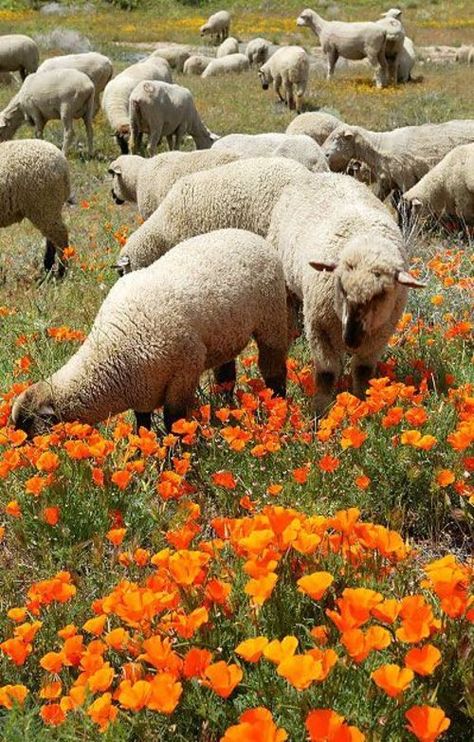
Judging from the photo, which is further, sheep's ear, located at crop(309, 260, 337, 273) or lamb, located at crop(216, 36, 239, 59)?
lamb, located at crop(216, 36, 239, 59)

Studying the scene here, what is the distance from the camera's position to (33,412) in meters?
4.15

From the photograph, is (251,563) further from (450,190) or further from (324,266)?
(450,190)

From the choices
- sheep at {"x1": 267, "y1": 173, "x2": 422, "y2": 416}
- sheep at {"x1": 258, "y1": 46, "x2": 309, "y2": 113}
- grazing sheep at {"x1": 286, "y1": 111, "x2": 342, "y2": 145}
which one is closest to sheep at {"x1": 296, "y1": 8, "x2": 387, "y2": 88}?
sheep at {"x1": 258, "y1": 46, "x2": 309, "y2": 113}

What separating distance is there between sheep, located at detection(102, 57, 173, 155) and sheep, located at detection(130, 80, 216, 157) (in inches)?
10.1

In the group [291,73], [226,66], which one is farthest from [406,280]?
[226,66]

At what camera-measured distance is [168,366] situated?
14.3 feet

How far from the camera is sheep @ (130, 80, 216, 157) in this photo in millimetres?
16219

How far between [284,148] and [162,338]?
229 inches

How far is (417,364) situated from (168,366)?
1494mm

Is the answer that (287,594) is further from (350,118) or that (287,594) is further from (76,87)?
(350,118)

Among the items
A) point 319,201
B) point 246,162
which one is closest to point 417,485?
point 319,201

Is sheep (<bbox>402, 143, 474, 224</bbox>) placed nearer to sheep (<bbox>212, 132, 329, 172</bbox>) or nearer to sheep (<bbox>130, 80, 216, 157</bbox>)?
sheep (<bbox>212, 132, 329, 172</bbox>)

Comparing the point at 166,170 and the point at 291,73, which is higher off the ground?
the point at 166,170

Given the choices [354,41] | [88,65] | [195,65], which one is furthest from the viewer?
[195,65]
